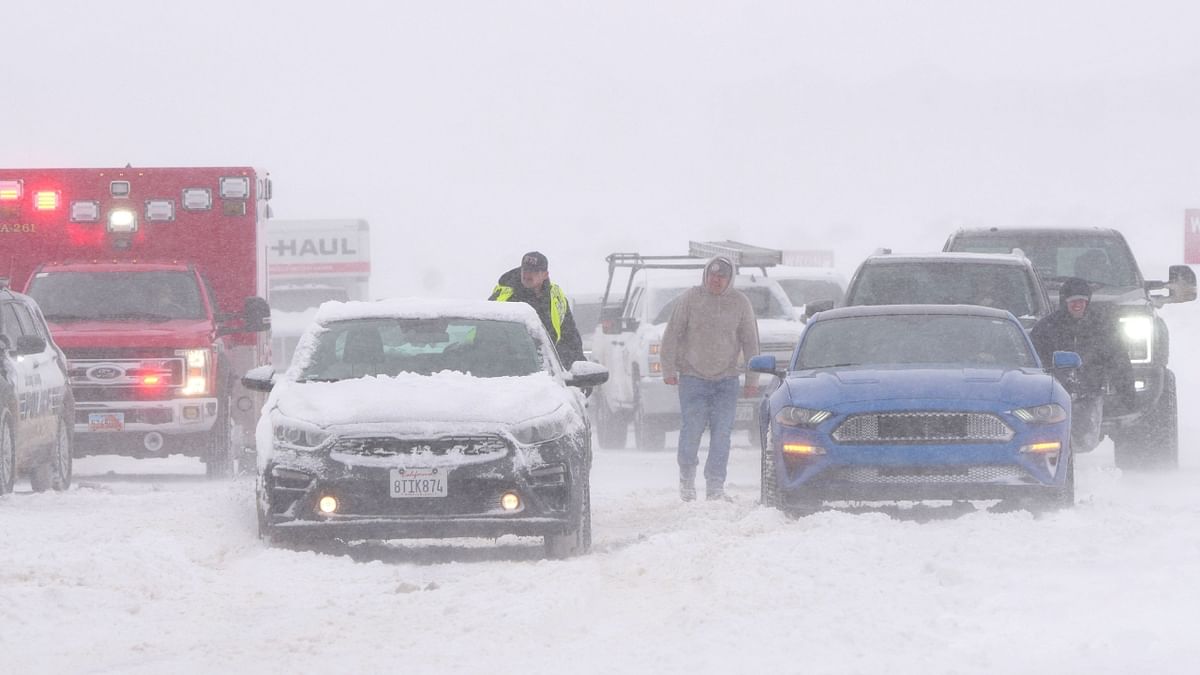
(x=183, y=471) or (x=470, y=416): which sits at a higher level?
(x=470, y=416)

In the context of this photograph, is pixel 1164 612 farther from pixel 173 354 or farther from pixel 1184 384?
pixel 1184 384

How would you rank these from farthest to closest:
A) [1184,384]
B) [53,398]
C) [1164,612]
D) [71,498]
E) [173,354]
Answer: [1184,384], [173,354], [53,398], [71,498], [1164,612]

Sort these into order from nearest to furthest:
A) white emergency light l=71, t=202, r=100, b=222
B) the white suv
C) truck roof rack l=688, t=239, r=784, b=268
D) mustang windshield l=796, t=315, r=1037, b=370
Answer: mustang windshield l=796, t=315, r=1037, b=370, white emergency light l=71, t=202, r=100, b=222, the white suv, truck roof rack l=688, t=239, r=784, b=268

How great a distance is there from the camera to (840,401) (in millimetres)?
12695

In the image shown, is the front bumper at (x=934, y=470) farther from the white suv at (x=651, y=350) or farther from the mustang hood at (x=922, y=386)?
the white suv at (x=651, y=350)

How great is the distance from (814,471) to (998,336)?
2.16 meters

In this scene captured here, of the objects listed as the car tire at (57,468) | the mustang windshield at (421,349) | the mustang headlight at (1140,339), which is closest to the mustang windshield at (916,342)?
the mustang windshield at (421,349)

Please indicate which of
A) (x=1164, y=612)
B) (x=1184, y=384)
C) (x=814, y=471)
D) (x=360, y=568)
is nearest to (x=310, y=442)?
(x=360, y=568)

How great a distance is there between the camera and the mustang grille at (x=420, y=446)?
1146 centimetres

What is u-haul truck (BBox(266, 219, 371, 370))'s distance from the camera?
5650 centimetres

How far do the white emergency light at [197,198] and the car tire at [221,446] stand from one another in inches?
72.2

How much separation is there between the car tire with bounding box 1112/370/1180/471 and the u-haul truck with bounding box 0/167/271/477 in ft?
23.5

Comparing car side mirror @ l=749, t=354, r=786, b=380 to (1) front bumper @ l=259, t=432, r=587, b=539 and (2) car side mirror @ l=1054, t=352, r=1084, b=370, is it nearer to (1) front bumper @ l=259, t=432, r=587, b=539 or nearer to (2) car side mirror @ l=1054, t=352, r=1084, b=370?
(2) car side mirror @ l=1054, t=352, r=1084, b=370

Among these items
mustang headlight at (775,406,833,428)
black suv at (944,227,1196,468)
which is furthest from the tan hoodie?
black suv at (944,227,1196,468)
